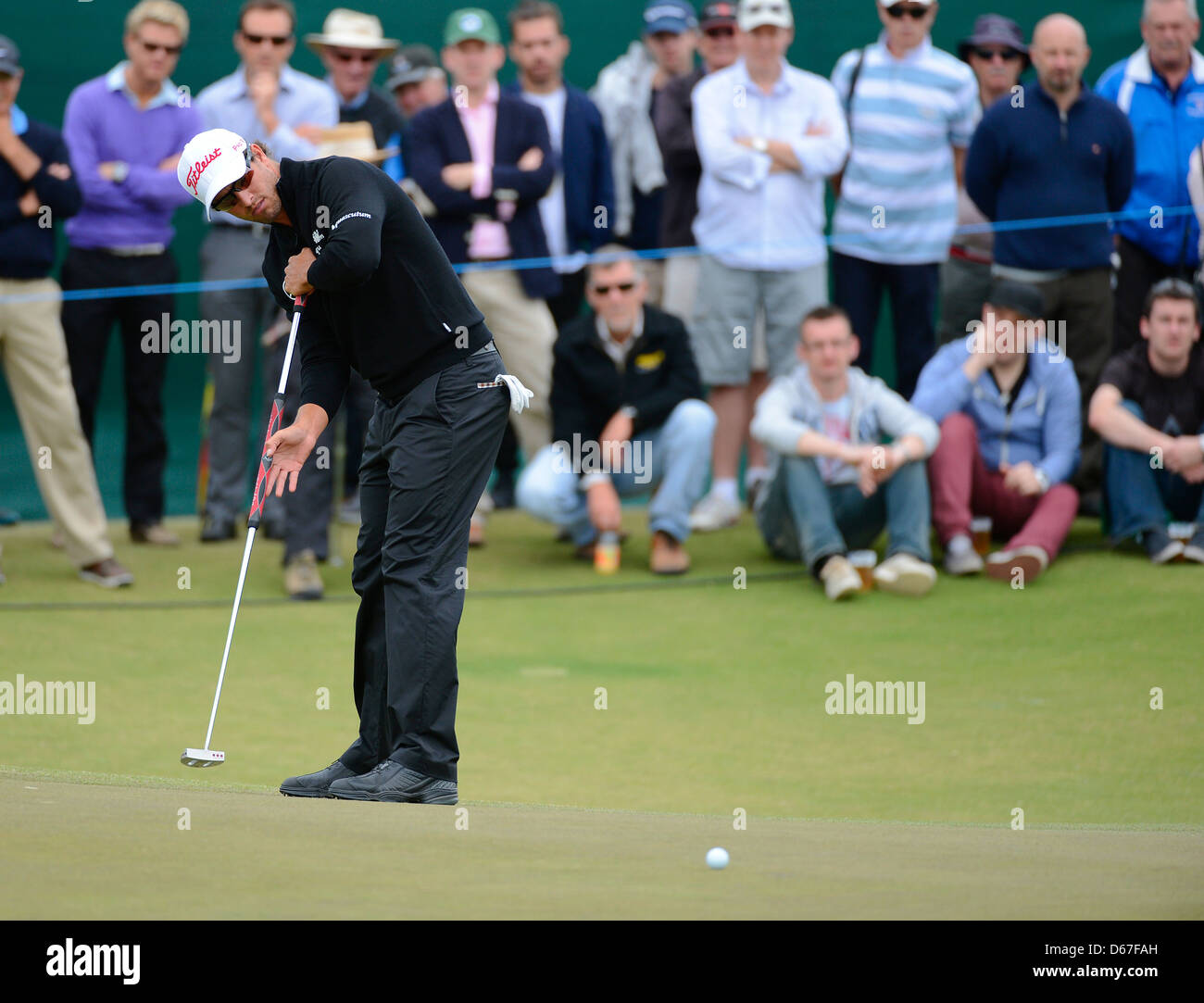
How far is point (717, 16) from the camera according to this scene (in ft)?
32.0

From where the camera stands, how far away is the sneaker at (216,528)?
8.71 m

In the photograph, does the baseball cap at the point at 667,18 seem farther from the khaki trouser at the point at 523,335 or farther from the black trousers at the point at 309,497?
the black trousers at the point at 309,497

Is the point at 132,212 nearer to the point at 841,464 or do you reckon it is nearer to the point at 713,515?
the point at 713,515

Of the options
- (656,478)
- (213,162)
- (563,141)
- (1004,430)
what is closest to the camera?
(213,162)

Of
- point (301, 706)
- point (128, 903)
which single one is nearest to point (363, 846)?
point (128, 903)

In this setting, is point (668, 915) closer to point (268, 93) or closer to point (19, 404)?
point (19, 404)

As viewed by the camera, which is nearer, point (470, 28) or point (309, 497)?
point (309, 497)

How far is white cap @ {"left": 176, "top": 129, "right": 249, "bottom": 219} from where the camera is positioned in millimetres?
4281

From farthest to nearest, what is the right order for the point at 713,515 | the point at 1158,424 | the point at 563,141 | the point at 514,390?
the point at 563,141
the point at 713,515
the point at 1158,424
the point at 514,390

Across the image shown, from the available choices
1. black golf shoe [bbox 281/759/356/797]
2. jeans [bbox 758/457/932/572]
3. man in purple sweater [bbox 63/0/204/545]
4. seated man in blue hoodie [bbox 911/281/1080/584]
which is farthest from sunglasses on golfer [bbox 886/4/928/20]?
black golf shoe [bbox 281/759/356/797]

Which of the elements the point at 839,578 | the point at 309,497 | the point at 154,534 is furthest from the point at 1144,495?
the point at 154,534

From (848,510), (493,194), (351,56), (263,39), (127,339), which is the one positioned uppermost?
(263,39)

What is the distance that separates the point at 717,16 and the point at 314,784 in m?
6.32

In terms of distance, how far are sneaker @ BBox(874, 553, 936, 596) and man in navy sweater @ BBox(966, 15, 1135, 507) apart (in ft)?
5.34
